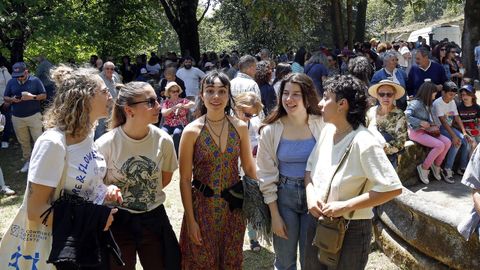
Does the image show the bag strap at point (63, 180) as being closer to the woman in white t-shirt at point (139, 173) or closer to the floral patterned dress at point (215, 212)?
the woman in white t-shirt at point (139, 173)

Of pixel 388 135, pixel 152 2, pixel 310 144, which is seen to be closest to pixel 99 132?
pixel 388 135

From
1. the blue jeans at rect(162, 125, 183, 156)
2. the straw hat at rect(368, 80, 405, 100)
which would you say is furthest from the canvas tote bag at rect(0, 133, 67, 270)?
the blue jeans at rect(162, 125, 183, 156)

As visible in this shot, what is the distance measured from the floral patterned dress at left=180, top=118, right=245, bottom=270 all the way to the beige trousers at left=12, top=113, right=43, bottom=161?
19.0 ft

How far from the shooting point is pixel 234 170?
328 centimetres

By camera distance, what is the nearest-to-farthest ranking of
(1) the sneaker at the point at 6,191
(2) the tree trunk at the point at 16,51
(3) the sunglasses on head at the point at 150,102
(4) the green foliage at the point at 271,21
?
(3) the sunglasses on head at the point at 150,102
(1) the sneaker at the point at 6,191
(4) the green foliage at the point at 271,21
(2) the tree trunk at the point at 16,51

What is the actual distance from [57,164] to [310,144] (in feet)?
5.29

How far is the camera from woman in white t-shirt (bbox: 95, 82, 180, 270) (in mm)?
2967

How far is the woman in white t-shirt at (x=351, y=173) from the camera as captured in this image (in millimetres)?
2508

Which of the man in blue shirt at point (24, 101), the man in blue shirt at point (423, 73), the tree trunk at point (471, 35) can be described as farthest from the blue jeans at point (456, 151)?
the tree trunk at point (471, 35)

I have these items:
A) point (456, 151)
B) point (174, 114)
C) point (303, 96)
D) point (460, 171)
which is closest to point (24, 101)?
point (174, 114)

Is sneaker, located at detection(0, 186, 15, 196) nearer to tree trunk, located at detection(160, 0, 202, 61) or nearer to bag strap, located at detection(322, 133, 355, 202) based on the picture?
bag strap, located at detection(322, 133, 355, 202)

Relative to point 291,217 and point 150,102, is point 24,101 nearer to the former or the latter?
point 150,102

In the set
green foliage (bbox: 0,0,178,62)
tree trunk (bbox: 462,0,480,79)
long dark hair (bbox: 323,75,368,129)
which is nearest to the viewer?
long dark hair (bbox: 323,75,368,129)

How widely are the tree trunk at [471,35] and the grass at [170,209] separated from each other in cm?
1044
